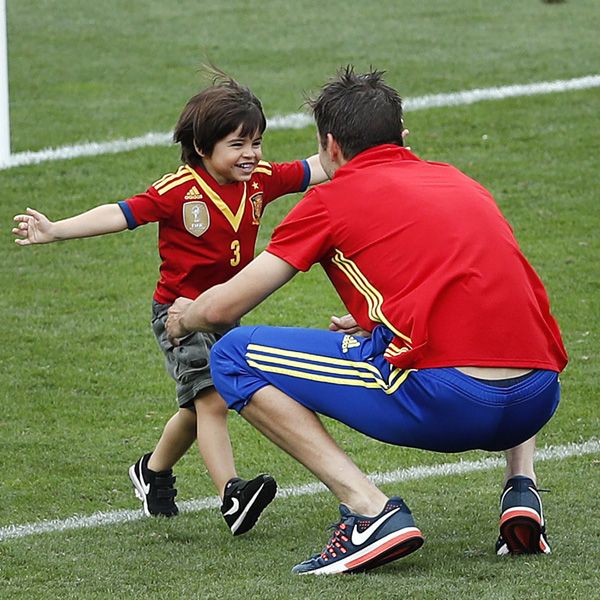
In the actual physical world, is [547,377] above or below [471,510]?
above

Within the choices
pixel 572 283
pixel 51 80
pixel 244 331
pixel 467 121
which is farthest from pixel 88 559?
pixel 51 80

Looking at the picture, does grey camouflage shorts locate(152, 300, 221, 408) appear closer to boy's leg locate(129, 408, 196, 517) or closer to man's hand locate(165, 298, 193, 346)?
boy's leg locate(129, 408, 196, 517)

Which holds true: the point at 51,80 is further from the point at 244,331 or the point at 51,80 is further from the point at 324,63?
the point at 244,331

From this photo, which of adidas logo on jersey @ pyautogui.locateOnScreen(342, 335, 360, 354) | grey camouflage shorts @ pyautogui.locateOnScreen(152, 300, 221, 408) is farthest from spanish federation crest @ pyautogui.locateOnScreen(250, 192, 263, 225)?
adidas logo on jersey @ pyautogui.locateOnScreen(342, 335, 360, 354)

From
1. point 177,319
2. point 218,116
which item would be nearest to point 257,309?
point 218,116

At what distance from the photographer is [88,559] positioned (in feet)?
16.2

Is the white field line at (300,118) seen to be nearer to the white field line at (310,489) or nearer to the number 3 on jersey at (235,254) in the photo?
the white field line at (310,489)

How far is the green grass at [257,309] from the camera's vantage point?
4836 millimetres

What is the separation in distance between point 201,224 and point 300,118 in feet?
24.7

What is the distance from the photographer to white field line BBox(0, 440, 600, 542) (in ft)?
18.1

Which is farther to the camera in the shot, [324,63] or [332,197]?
[324,63]

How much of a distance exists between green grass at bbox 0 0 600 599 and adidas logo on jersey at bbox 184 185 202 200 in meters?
1.20

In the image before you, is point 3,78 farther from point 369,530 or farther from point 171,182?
point 369,530

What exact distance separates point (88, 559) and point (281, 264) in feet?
3.96
